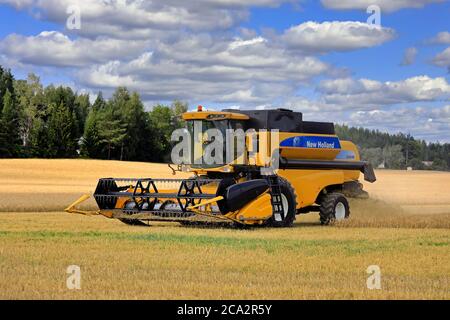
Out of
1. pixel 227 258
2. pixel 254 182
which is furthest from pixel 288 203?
pixel 227 258

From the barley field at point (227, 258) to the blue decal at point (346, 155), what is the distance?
131 cm

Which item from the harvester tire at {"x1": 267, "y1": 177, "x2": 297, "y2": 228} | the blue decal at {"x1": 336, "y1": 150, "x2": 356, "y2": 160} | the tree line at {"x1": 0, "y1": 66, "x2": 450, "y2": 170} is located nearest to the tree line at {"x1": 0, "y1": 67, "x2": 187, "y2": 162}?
the tree line at {"x1": 0, "y1": 66, "x2": 450, "y2": 170}

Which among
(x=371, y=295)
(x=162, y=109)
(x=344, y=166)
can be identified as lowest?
(x=371, y=295)

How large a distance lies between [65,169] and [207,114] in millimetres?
42918

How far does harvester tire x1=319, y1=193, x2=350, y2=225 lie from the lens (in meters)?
20.2

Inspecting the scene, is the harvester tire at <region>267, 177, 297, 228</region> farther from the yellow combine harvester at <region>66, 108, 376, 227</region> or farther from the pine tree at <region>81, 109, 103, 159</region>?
the pine tree at <region>81, 109, 103, 159</region>

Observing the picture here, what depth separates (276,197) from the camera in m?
18.7

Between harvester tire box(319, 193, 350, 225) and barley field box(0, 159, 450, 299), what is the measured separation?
17.8 inches

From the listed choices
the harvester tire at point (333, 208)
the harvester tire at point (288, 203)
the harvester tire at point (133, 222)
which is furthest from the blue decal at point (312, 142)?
the harvester tire at point (133, 222)

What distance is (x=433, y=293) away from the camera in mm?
9180

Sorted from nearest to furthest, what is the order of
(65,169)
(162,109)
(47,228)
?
1. (47,228)
2. (65,169)
3. (162,109)

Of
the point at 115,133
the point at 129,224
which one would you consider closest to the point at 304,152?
the point at 129,224

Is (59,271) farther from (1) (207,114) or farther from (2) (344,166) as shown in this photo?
(2) (344,166)
